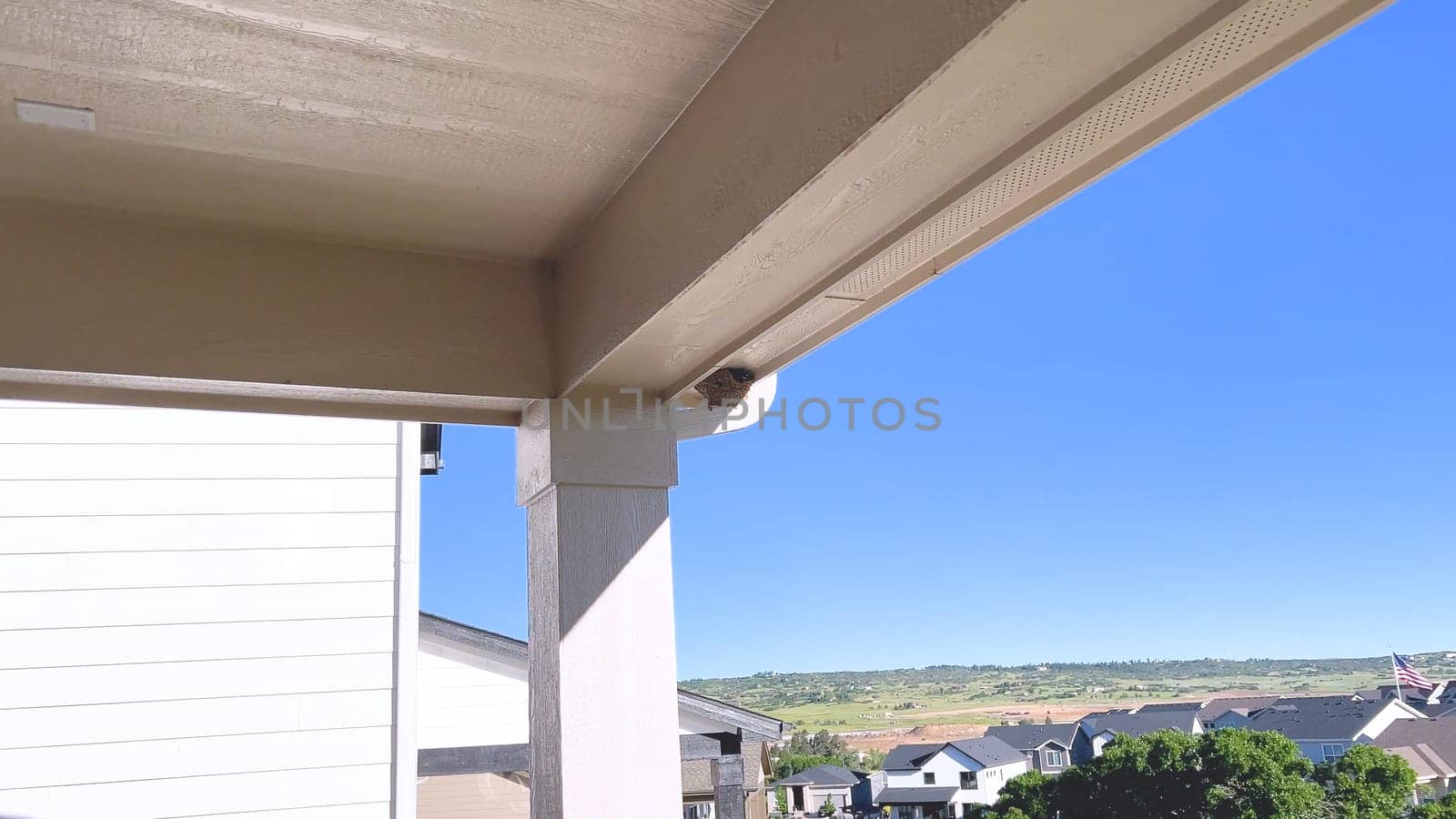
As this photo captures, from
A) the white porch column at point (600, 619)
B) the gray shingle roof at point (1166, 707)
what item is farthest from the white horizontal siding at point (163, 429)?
the gray shingle roof at point (1166, 707)

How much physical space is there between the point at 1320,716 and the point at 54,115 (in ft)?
9.42

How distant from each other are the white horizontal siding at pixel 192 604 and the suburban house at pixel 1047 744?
6.49 feet

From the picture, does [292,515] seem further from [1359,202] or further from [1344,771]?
[1359,202]

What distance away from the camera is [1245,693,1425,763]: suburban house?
232 cm

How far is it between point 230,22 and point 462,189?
0.41m

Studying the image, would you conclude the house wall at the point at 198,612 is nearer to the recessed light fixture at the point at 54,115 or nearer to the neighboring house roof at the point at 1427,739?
the recessed light fixture at the point at 54,115

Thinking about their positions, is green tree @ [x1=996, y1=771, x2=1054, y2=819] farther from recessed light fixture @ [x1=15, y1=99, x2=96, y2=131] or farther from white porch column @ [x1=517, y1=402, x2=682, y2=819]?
recessed light fixture @ [x1=15, y1=99, x2=96, y2=131]

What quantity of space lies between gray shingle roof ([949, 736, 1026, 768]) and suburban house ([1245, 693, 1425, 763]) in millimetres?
785

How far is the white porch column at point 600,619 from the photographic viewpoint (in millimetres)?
1467

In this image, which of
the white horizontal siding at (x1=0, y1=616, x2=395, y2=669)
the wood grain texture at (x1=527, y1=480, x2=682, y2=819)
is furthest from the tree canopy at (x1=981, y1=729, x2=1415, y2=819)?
the white horizontal siding at (x1=0, y1=616, x2=395, y2=669)

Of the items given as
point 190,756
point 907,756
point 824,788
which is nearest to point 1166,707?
point 907,756

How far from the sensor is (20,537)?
2504 mm

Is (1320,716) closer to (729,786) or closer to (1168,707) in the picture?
(1168,707)

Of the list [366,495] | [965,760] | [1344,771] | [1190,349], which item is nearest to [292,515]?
[366,495]
